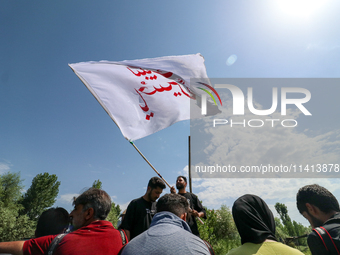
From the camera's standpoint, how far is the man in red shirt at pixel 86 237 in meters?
1.95

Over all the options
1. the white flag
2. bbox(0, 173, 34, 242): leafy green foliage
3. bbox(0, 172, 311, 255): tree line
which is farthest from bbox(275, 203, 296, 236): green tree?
bbox(0, 173, 34, 242): leafy green foliage

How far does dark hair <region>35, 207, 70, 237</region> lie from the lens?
263 cm

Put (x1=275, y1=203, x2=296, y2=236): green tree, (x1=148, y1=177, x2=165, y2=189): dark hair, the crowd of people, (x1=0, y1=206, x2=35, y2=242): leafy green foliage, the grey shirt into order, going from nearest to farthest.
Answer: the grey shirt → the crowd of people → (x1=148, y1=177, x2=165, y2=189): dark hair → (x1=275, y1=203, x2=296, y2=236): green tree → (x1=0, y1=206, x2=35, y2=242): leafy green foliage

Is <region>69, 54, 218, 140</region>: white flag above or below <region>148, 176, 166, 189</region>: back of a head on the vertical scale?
above

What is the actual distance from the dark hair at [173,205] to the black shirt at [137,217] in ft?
7.04

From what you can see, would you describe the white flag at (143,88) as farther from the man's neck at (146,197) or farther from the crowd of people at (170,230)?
the crowd of people at (170,230)

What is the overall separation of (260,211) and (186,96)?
13.7ft

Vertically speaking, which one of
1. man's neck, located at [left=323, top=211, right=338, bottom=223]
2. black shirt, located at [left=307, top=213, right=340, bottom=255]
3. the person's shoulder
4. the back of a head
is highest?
the back of a head

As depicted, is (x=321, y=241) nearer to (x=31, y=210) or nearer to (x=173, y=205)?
(x=173, y=205)

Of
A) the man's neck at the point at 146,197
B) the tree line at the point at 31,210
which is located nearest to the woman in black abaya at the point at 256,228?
the man's neck at the point at 146,197

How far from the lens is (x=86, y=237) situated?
202 centimetres

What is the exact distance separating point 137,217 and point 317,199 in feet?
9.70

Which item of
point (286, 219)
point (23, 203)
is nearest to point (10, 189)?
point (23, 203)

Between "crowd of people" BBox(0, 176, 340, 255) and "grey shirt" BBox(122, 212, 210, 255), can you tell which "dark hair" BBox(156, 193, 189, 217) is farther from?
"grey shirt" BBox(122, 212, 210, 255)
